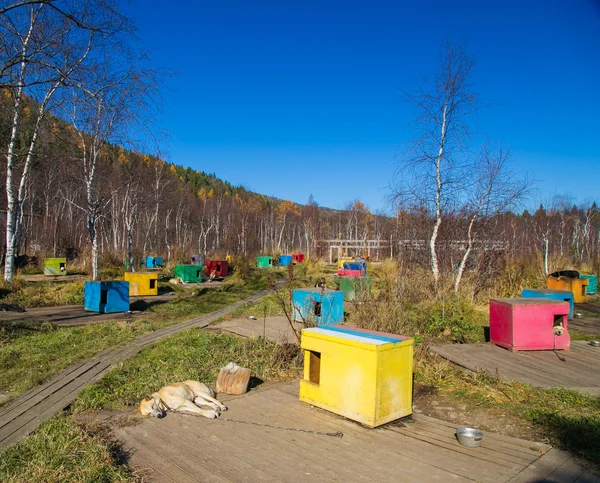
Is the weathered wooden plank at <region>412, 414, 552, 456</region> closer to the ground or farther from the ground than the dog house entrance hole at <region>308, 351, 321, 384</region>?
closer to the ground

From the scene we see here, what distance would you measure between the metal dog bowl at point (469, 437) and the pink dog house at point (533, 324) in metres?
4.06

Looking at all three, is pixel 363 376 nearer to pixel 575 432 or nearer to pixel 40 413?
pixel 575 432

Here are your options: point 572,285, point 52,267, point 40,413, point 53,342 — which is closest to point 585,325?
point 572,285

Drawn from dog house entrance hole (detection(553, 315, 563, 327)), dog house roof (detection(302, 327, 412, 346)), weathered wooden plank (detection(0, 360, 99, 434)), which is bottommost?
weathered wooden plank (detection(0, 360, 99, 434))

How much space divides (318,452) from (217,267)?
22.7m

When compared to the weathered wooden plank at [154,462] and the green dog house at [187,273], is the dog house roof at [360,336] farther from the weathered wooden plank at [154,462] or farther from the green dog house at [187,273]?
the green dog house at [187,273]

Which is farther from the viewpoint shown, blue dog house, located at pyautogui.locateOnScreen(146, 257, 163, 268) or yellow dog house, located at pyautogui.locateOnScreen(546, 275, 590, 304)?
blue dog house, located at pyautogui.locateOnScreen(146, 257, 163, 268)

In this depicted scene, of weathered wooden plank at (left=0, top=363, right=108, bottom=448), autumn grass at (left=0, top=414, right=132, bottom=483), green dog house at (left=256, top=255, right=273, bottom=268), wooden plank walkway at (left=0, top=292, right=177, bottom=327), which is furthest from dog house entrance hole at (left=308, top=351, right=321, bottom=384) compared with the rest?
green dog house at (left=256, top=255, right=273, bottom=268)

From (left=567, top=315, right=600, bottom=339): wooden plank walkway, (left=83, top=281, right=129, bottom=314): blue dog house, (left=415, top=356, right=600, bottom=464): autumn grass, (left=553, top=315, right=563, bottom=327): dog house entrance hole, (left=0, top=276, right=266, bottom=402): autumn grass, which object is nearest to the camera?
(left=415, top=356, right=600, bottom=464): autumn grass

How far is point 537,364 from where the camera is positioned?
7.08 meters

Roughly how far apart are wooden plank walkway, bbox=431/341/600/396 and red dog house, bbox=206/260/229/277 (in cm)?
1910

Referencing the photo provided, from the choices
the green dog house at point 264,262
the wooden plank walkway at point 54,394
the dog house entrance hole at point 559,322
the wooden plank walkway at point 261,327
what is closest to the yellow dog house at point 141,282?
the wooden plank walkway at point 261,327

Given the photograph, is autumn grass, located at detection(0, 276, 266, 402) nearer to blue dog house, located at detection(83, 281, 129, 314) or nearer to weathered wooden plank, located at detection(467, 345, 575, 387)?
blue dog house, located at detection(83, 281, 129, 314)

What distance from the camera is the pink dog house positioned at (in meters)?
7.68
